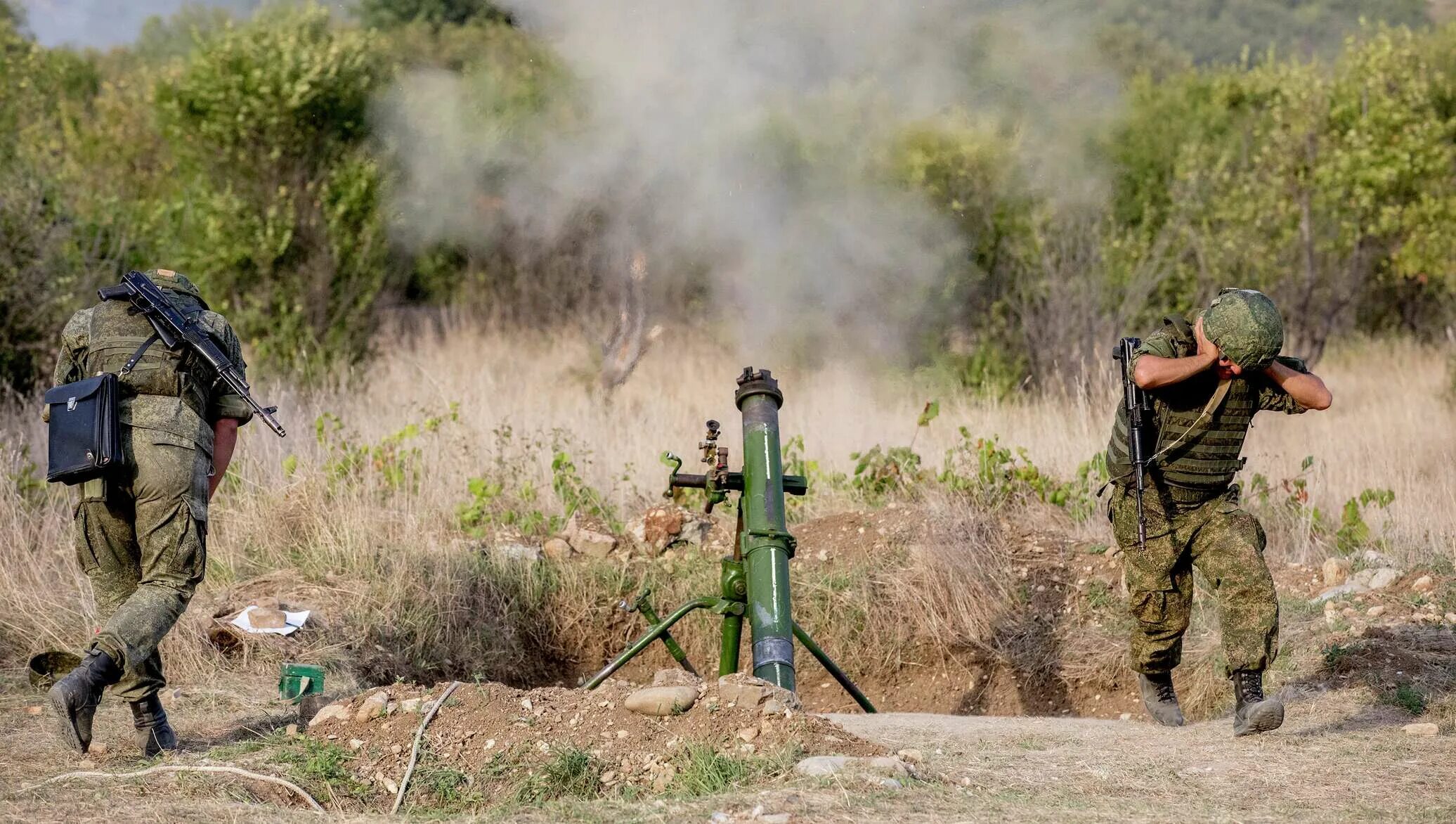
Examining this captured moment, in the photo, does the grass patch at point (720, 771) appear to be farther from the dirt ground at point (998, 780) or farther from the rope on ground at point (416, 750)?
the rope on ground at point (416, 750)

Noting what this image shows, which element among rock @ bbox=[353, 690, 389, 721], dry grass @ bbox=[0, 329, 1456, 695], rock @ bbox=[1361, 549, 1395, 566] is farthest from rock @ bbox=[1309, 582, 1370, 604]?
rock @ bbox=[353, 690, 389, 721]

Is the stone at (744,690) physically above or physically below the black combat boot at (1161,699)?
above

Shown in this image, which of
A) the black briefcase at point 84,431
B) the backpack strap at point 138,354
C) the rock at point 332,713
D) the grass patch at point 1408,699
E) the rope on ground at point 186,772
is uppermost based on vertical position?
the backpack strap at point 138,354

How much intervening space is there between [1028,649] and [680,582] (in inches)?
76.2

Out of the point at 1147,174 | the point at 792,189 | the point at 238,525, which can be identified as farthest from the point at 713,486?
the point at 1147,174

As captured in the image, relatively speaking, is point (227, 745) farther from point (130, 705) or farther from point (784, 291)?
point (784, 291)

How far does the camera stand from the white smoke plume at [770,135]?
12.8m

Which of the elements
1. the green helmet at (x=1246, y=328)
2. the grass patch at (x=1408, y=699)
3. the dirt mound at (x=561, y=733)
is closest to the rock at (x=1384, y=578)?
the grass patch at (x=1408, y=699)

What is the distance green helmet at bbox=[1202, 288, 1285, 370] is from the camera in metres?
5.59

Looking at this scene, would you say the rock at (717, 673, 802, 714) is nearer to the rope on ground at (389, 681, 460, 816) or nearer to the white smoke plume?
the rope on ground at (389, 681, 460, 816)

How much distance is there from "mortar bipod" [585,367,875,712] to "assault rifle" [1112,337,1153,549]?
1.27 m

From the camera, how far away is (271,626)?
23.5ft

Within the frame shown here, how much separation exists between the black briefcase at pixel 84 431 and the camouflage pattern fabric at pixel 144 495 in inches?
3.9

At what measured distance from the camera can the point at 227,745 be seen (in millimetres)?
5449
